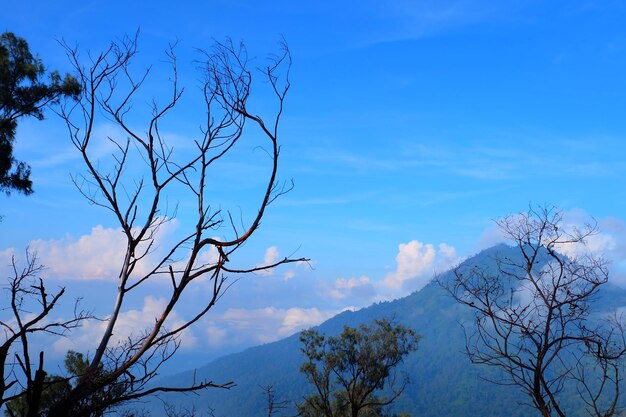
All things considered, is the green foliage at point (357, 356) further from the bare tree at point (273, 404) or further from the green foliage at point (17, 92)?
the green foliage at point (17, 92)

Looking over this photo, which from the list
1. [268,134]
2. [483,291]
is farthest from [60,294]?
[483,291]

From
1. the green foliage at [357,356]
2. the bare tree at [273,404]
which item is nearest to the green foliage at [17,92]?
the bare tree at [273,404]

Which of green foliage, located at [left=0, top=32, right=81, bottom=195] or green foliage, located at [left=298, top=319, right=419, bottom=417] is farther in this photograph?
green foliage, located at [left=298, top=319, right=419, bottom=417]

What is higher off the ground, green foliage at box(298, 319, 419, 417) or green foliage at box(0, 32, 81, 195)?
green foliage at box(0, 32, 81, 195)

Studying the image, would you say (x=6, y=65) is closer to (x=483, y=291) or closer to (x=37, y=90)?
(x=37, y=90)

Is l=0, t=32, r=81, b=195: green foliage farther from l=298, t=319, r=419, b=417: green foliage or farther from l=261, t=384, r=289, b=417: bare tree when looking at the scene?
l=298, t=319, r=419, b=417: green foliage

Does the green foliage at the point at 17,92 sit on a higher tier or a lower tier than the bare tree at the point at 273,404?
higher

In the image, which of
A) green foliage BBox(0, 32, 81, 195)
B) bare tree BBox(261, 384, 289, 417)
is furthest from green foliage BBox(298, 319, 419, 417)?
green foliage BBox(0, 32, 81, 195)

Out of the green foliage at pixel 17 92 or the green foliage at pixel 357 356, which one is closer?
the green foliage at pixel 17 92

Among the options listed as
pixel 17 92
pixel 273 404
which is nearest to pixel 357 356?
pixel 273 404

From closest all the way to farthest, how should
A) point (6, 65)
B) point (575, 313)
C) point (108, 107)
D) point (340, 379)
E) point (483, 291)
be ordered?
point (108, 107)
point (575, 313)
point (483, 291)
point (6, 65)
point (340, 379)

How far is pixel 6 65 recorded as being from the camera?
13719mm

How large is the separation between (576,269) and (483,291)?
104cm

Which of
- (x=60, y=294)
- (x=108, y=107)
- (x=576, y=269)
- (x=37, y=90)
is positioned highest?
(x=37, y=90)
